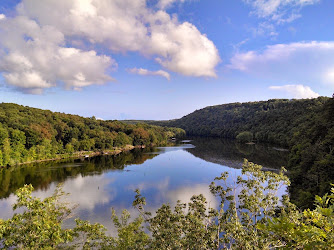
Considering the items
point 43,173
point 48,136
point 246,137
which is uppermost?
point 48,136

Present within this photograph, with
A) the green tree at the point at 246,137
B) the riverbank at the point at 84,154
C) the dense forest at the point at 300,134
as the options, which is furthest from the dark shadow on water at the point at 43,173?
the green tree at the point at 246,137

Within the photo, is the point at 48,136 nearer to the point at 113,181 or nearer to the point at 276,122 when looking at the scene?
the point at 113,181

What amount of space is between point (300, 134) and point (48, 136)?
77741 millimetres

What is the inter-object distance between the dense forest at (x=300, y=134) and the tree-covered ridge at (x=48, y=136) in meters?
60.5

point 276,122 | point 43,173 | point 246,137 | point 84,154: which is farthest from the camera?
point 246,137

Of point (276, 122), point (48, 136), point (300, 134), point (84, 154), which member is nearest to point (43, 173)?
point (48, 136)

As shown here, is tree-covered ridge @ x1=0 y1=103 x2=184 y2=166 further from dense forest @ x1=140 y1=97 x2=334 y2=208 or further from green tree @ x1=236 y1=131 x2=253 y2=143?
dense forest @ x1=140 y1=97 x2=334 y2=208

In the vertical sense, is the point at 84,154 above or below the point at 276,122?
below

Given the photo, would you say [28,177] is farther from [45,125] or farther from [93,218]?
[45,125]

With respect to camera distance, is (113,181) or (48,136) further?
(48,136)

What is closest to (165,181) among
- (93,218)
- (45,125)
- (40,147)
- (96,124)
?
(93,218)

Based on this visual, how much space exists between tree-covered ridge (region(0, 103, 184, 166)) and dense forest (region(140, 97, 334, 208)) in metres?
60.5

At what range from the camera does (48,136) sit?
7688cm

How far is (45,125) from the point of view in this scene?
84562 millimetres
